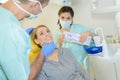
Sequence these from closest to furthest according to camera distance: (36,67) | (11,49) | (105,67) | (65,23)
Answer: (11,49)
(36,67)
(105,67)
(65,23)

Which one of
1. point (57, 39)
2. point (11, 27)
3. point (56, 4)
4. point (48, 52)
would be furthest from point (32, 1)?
→ point (56, 4)

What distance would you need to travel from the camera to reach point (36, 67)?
1641mm

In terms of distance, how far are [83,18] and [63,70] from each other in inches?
51.3

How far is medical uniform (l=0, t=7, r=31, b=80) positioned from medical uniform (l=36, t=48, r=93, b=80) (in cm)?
63

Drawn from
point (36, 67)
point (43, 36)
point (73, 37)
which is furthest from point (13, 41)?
point (73, 37)

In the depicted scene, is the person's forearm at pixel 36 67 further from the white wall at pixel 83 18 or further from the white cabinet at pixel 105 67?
the white wall at pixel 83 18

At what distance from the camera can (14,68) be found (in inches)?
38.8

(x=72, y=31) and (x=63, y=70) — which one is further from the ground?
(x=72, y=31)

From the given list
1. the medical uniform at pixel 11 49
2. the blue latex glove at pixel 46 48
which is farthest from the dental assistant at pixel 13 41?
the blue latex glove at pixel 46 48

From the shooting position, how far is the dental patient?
1.66 m

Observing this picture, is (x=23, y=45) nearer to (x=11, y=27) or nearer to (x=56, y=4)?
(x=11, y=27)

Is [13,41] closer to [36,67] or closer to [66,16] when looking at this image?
[36,67]

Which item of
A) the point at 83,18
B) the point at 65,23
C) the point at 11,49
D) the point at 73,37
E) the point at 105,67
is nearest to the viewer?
the point at 11,49

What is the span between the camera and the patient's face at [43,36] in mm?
1789
